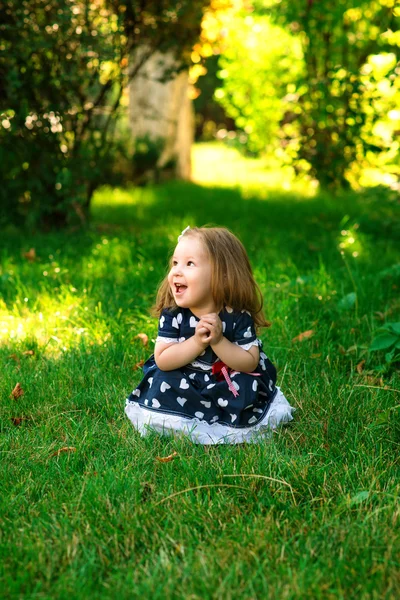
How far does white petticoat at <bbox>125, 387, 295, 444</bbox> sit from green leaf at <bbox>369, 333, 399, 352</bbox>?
687 mm

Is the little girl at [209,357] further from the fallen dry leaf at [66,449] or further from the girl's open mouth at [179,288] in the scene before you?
the fallen dry leaf at [66,449]

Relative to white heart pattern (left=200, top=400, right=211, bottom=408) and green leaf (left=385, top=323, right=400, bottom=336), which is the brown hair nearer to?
white heart pattern (left=200, top=400, right=211, bottom=408)

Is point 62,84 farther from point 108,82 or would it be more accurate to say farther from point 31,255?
point 31,255

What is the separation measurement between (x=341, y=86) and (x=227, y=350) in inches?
154

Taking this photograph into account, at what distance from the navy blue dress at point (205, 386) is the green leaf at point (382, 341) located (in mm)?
747

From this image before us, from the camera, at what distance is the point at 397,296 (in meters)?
4.33

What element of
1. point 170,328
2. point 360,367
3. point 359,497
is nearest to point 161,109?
point 360,367

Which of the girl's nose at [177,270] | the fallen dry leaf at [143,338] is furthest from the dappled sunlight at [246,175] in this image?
→ the girl's nose at [177,270]

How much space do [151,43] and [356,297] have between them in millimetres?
3290

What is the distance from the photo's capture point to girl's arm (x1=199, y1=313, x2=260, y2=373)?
260 centimetres

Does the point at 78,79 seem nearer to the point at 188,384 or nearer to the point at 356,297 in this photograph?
the point at 356,297

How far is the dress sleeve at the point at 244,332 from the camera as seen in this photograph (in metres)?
2.73

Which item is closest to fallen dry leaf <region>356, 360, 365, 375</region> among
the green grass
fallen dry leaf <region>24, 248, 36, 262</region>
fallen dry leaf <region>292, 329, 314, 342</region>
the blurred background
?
the green grass

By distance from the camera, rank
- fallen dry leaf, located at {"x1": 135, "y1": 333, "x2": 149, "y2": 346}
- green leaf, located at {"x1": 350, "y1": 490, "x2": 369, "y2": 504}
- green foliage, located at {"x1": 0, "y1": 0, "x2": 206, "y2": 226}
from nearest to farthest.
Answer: green leaf, located at {"x1": 350, "y1": 490, "x2": 369, "y2": 504}
fallen dry leaf, located at {"x1": 135, "y1": 333, "x2": 149, "y2": 346}
green foliage, located at {"x1": 0, "y1": 0, "x2": 206, "y2": 226}
